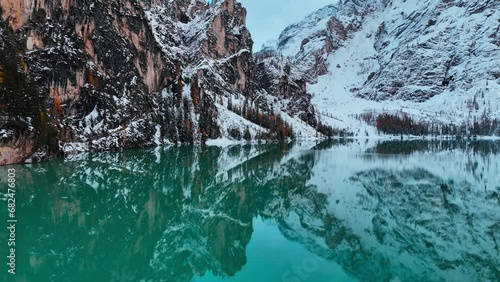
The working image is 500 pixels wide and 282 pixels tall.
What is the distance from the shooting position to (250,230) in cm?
2092

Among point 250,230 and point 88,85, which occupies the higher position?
point 88,85

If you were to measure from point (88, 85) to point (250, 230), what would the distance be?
69.3 metres

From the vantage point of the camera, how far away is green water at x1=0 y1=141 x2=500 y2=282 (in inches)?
569

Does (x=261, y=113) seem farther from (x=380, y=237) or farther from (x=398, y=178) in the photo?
(x=380, y=237)

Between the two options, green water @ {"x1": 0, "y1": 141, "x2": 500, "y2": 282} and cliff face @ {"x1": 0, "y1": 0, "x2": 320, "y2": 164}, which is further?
cliff face @ {"x1": 0, "y1": 0, "x2": 320, "y2": 164}

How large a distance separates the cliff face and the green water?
1275 centimetres

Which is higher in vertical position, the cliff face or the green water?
the cliff face

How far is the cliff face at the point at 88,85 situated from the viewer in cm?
A: 4653

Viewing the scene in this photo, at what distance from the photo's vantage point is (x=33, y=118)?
46531 millimetres

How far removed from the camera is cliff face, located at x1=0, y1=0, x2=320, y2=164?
46.5 m

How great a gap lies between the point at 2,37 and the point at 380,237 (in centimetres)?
5700

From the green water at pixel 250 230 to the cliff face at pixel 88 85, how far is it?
12.8 m

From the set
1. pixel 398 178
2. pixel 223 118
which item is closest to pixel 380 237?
pixel 398 178

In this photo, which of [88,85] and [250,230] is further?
[88,85]
